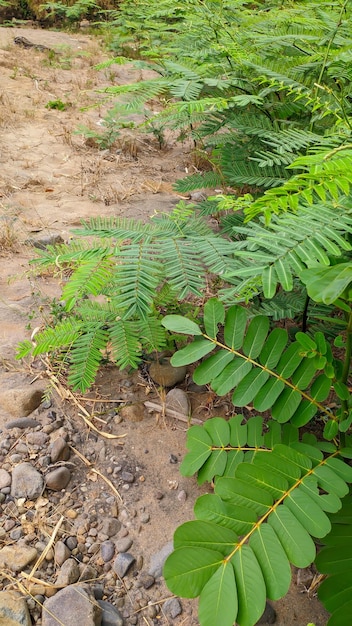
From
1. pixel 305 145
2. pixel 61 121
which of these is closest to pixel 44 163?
pixel 61 121

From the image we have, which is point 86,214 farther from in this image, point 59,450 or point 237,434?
point 237,434

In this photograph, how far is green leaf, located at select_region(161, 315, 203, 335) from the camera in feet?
4.19

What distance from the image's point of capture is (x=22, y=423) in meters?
1.78

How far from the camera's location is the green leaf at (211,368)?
1.27 meters

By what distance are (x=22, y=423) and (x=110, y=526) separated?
49 cm

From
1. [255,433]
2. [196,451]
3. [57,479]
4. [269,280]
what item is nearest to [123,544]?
[57,479]

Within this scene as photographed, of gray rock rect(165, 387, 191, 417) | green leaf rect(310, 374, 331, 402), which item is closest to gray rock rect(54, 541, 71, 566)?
gray rock rect(165, 387, 191, 417)

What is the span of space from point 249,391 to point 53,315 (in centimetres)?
112

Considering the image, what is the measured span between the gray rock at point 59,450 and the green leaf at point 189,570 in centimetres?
85

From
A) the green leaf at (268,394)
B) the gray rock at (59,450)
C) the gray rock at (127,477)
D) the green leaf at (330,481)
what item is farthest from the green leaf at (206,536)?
the gray rock at (59,450)

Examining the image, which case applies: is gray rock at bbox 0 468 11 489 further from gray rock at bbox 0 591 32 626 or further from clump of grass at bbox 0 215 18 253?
clump of grass at bbox 0 215 18 253

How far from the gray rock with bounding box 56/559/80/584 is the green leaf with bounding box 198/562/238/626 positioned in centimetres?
63

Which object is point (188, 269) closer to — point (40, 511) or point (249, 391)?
point (249, 391)

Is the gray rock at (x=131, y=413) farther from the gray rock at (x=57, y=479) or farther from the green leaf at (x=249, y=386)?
the green leaf at (x=249, y=386)
